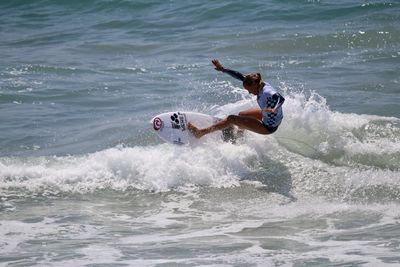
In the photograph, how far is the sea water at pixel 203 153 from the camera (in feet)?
26.0

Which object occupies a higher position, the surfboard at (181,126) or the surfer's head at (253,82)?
the surfer's head at (253,82)

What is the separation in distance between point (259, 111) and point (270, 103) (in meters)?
0.43

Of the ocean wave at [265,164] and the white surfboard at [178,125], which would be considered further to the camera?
the white surfboard at [178,125]

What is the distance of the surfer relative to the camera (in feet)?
33.4

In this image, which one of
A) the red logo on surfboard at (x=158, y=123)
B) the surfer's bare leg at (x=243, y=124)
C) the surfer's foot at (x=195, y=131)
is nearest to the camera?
the surfer's bare leg at (x=243, y=124)

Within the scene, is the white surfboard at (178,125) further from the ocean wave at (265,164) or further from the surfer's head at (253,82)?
the surfer's head at (253,82)

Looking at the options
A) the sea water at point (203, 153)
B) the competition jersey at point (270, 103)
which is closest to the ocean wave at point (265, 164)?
the sea water at point (203, 153)

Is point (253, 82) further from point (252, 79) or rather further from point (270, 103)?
point (270, 103)

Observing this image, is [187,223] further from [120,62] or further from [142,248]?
[120,62]

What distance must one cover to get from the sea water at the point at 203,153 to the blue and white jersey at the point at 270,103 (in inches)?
29.9

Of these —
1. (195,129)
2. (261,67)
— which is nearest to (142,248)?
(195,129)

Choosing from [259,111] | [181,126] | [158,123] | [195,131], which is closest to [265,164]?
[259,111]

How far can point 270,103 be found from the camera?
33.5 feet

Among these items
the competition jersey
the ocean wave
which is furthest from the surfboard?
the competition jersey
